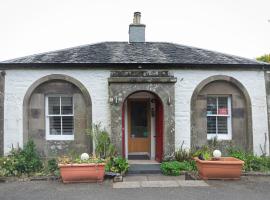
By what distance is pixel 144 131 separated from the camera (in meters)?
13.8

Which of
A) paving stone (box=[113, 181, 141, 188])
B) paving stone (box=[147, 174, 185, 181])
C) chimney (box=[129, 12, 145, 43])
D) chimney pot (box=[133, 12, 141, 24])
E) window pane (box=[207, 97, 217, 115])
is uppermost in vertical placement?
chimney pot (box=[133, 12, 141, 24])

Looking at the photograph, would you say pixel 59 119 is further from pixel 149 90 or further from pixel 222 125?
pixel 222 125

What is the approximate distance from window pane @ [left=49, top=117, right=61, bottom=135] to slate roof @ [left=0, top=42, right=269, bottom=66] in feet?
7.47

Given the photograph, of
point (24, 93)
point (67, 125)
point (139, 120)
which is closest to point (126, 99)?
point (139, 120)

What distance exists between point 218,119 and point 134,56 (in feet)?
14.2

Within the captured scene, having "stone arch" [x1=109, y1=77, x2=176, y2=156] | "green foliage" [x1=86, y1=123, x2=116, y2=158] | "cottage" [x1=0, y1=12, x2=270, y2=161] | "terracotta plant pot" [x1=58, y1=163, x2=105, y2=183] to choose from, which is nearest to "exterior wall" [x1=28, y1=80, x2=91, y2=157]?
"cottage" [x1=0, y1=12, x2=270, y2=161]

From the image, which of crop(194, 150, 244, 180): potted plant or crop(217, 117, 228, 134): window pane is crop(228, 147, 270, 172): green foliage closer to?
crop(217, 117, 228, 134): window pane

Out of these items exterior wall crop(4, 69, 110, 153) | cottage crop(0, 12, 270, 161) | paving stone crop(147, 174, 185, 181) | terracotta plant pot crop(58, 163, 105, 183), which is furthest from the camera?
exterior wall crop(4, 69, 110, 153)

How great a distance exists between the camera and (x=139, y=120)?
13797 mm

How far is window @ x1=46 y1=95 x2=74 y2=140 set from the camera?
12.8 metres

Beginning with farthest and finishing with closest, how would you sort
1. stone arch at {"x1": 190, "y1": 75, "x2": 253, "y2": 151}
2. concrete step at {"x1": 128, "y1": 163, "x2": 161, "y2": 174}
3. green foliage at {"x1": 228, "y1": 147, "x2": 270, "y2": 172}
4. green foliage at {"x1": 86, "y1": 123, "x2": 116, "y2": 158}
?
stone arch at {"x1": 190, "y1": 75, "x2": 253, "y2": 151} < green foliage at {"x1": 86, "y1": 123, "x2": 116, "y2": 158} < green foliage at {"x1": 228, "y1": 147, "x2": 270, "y2": 172} < concrete step at {"x1": 128, "y1": 163, "x2": 161, "y2": 174}

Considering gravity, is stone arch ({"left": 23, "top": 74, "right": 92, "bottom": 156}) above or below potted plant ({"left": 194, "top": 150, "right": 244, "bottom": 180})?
above

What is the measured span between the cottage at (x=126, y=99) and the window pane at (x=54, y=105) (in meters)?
0.04

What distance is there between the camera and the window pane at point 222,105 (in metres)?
13.0
